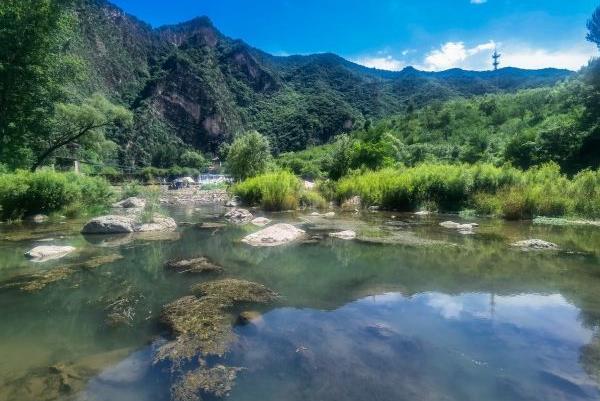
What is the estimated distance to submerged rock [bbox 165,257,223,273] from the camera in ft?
28.0

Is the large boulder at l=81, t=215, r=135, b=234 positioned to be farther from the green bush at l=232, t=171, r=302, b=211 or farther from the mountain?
the mountain

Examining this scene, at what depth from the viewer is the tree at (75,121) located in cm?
2614

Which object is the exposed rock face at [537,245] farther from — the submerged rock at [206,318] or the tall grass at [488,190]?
the submerged rock at [206,318]

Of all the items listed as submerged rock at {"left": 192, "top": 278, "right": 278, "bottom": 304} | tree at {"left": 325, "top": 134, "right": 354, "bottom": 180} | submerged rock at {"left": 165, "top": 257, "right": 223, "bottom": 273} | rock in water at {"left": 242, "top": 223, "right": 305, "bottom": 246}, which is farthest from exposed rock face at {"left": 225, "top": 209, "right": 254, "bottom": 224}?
tree at {"left": 325, "top": 134, "right": 354, "bottom": 180}

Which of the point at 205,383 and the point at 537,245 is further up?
the point at 205,383

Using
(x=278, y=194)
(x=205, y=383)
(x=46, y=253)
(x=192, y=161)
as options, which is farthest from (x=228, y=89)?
(x=205, y=383)

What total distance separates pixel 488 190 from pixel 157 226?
52.1ft

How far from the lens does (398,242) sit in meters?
11.7

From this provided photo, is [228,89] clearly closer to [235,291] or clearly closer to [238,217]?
[238,217]

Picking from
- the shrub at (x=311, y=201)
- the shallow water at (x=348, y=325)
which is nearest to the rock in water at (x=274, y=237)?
the shallow water at (x=348, y=325)

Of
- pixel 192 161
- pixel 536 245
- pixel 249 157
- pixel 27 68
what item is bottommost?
pixel 536 245

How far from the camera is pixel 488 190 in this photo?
1958 centimetres

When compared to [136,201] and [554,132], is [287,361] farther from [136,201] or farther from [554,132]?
[554,132]

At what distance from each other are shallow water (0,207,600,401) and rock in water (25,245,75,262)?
420 millimetres
